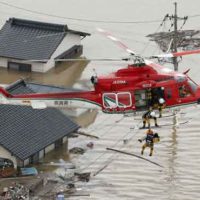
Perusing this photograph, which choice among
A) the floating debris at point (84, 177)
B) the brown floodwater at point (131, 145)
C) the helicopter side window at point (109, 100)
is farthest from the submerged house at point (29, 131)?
the helicopter side window at point (109, 100)

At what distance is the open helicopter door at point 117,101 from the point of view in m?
41.2

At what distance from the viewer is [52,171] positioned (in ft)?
160

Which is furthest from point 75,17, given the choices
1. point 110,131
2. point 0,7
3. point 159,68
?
point 159,68

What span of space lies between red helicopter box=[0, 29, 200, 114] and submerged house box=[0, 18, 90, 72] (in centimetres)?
2213

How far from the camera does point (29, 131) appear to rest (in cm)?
4925

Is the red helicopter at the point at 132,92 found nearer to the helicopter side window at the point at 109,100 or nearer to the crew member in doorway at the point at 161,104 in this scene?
the helicopter side window at the point at 109,100

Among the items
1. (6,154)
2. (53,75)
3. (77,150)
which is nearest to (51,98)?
(6,154)

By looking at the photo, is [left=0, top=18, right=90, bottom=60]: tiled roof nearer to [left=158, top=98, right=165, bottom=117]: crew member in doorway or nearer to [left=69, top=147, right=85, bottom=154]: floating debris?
[left=69, top=147, right=85, bottom=154]: floating debris

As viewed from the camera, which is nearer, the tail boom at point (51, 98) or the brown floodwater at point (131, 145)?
the tail boom at point (51, 98)

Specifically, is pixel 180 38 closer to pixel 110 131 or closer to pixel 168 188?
pixel 110 131

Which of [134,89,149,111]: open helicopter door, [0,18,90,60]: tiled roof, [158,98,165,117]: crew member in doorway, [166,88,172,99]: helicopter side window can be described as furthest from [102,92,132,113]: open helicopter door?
[0,18,90,60]: tiled roof

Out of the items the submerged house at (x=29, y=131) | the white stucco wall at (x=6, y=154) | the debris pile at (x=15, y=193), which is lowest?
the debris pile at (x=15, y=193)

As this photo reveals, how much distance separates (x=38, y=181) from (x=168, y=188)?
841 cm

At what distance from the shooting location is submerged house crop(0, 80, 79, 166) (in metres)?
47.1
